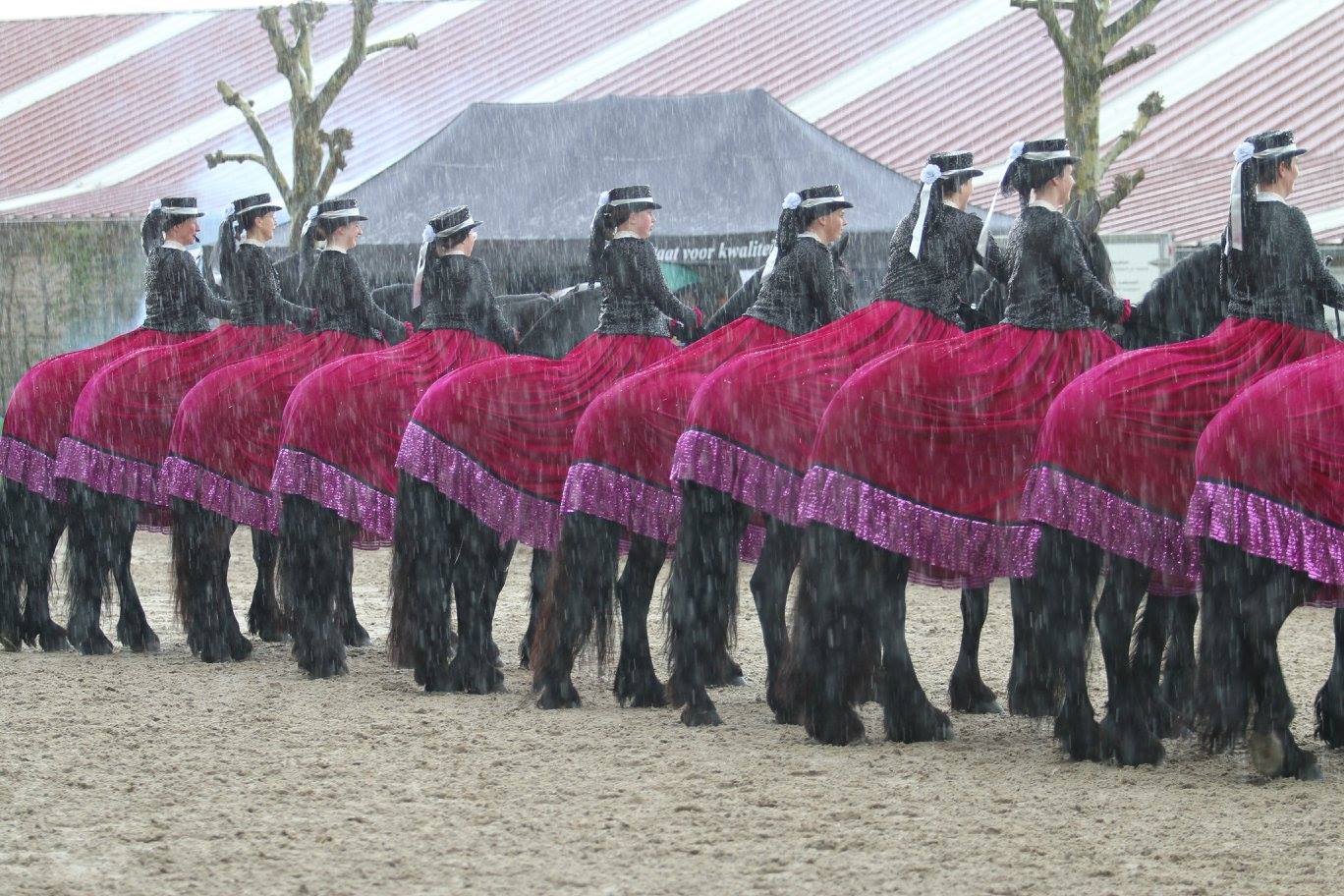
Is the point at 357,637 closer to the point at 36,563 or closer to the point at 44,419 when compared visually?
the point at 36,563

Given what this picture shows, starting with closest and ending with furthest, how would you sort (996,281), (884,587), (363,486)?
(884,587), (996,281), (363,486)

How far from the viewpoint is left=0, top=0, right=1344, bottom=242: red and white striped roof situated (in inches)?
639

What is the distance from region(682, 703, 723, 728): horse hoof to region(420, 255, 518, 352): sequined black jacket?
195cm

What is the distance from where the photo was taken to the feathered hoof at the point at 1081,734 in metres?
5.93

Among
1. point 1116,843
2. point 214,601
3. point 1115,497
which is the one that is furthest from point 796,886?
point 214,601

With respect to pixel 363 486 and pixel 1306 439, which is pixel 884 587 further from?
pixel 363 486

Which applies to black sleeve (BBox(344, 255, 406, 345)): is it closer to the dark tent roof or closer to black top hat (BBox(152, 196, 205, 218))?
black top hat (BBox(152, 196, 205, 218))

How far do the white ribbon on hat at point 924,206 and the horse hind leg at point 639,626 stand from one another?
1.46 m

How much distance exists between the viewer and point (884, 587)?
6.31 meters

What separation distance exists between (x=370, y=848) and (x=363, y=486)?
10.5 feet

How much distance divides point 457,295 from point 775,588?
5.77 feet

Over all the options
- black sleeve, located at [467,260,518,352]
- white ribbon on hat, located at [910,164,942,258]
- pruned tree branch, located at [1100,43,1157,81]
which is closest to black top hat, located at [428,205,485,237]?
black sleeve, located at [467,260,518,352]

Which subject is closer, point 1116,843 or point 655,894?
point 655,894

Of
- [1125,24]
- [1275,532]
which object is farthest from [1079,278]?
[1125,24]
